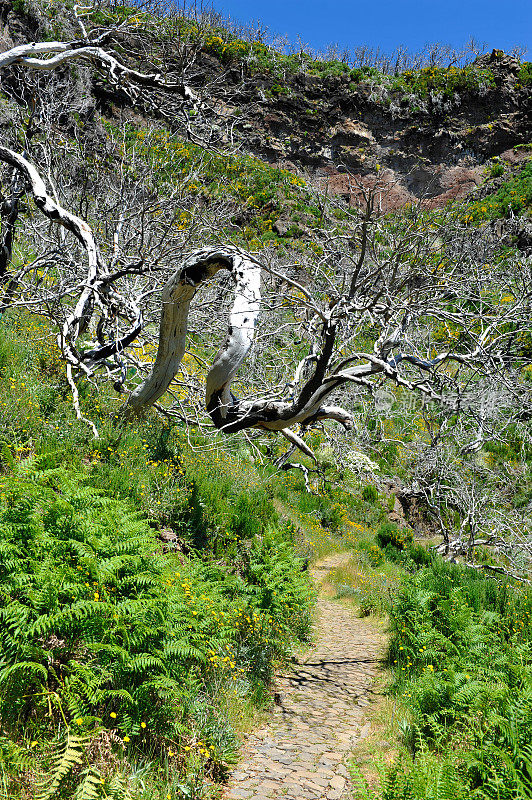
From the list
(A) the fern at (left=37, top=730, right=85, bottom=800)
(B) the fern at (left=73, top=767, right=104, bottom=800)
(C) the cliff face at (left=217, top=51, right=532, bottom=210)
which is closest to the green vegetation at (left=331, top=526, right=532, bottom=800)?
(B) the fern at (left=73, top=767, right=104, bottom=800)

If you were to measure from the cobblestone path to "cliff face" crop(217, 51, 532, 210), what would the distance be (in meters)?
29.6

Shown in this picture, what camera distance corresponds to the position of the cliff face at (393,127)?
1265 inches

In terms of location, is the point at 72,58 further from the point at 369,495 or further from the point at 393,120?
the point at 393,120

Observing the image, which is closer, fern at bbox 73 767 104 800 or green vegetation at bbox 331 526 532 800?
fern at bbox 73 767 104 800

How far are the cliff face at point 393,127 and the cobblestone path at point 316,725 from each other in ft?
97.2

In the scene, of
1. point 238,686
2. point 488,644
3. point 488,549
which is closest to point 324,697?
point 238,686

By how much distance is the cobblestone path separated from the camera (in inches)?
149

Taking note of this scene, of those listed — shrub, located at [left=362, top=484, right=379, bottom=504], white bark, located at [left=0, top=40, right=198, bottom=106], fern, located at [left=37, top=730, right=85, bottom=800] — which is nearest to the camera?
fern, located at [left=37, top=730, right=85, bottom=800]

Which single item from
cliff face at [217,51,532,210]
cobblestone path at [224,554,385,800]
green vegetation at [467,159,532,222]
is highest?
cliff face at [217,51,532,210]

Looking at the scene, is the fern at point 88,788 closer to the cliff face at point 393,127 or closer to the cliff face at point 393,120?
the cliff face at point 393,120

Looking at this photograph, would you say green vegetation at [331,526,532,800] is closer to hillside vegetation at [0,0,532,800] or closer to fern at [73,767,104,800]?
hillside vegetation at [0,0,532,800]

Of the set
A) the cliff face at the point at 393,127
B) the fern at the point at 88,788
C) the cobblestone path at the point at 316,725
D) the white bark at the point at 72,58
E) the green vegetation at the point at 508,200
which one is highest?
the cliff face at the point at 393,127

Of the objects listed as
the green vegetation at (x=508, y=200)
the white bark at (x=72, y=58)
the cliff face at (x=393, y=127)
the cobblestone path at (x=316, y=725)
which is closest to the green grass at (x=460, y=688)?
the cobblestone path at (x=316, y=725)

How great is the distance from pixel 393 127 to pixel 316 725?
3764 centimetres
